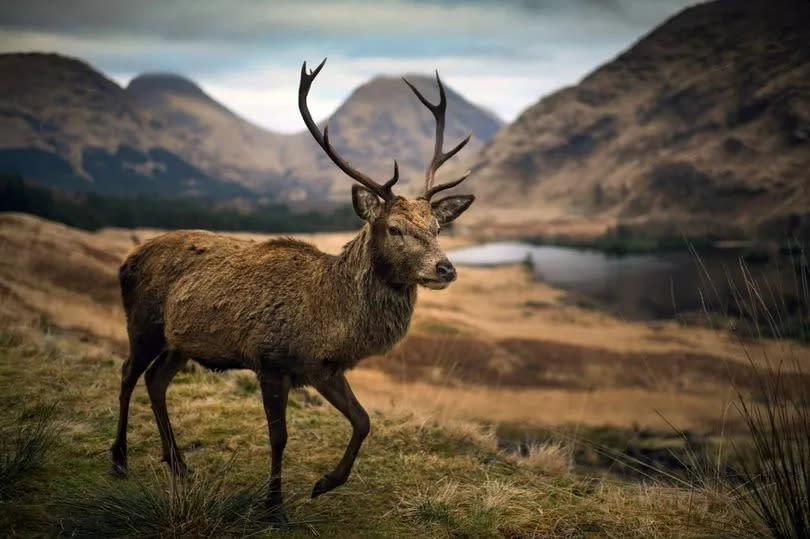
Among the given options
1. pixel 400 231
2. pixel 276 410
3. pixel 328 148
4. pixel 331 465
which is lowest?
pixel 331 465

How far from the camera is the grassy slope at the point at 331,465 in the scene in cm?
503

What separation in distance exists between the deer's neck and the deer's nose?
54 cm

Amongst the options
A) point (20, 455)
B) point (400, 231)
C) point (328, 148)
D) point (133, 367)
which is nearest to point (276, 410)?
point (133, 367)

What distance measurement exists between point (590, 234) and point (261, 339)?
394ft

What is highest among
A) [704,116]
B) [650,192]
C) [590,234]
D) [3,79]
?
[3,79]

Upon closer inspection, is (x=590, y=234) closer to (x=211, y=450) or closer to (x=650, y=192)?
(x=650, y=192)

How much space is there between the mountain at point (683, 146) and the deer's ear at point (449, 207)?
280 feet

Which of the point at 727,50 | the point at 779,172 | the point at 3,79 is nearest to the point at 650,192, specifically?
the point at 779,172

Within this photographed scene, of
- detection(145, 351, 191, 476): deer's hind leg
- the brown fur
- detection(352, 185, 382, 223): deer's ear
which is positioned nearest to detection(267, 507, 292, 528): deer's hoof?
the brown fur

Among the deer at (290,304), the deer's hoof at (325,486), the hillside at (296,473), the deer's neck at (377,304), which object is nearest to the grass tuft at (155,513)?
the hillside at (296,473)

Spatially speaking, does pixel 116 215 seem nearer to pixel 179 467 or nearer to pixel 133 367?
pixel 133 367

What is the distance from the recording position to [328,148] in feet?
18.7

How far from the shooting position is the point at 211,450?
657cm

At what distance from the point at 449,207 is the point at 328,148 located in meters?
1.32
